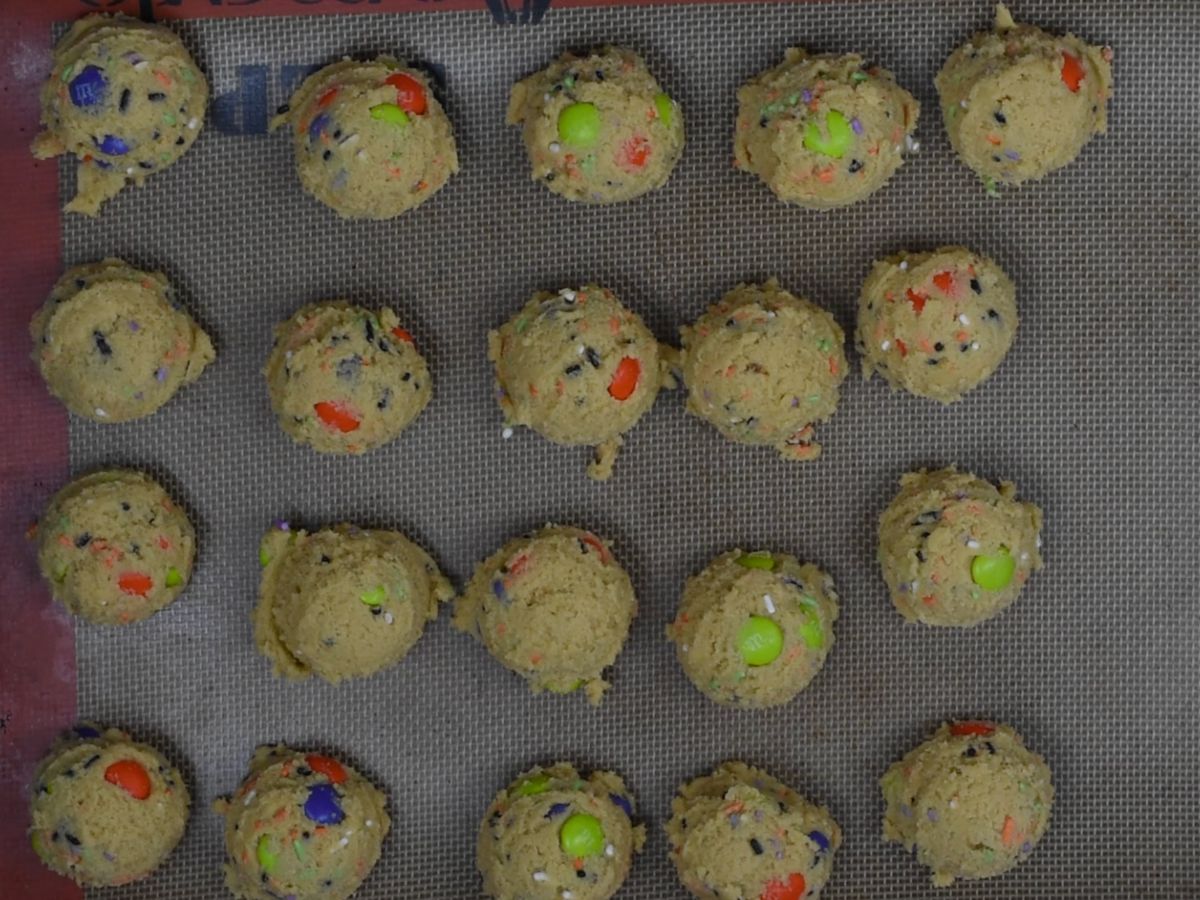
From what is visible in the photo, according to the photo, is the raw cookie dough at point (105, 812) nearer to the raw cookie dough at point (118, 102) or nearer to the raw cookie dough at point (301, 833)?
the raw cookie dough at point (301, 833)

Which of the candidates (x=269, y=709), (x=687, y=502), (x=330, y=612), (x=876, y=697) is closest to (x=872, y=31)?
(x=687, y=502)

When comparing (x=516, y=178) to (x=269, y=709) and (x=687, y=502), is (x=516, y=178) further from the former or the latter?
(x=269, y=709)

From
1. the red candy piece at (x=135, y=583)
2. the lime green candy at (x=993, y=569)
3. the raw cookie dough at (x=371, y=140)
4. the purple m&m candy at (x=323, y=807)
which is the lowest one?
the purple m&m candy at (x=323, y=807)

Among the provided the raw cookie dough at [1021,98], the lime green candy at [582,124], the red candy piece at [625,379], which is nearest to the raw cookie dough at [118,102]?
the lime green candy at [582,124]

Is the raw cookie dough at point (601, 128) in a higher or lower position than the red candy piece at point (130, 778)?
higher

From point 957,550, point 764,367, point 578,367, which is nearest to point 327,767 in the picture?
point 578,367

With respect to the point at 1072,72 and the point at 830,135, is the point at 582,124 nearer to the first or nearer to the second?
the point at 830,135
